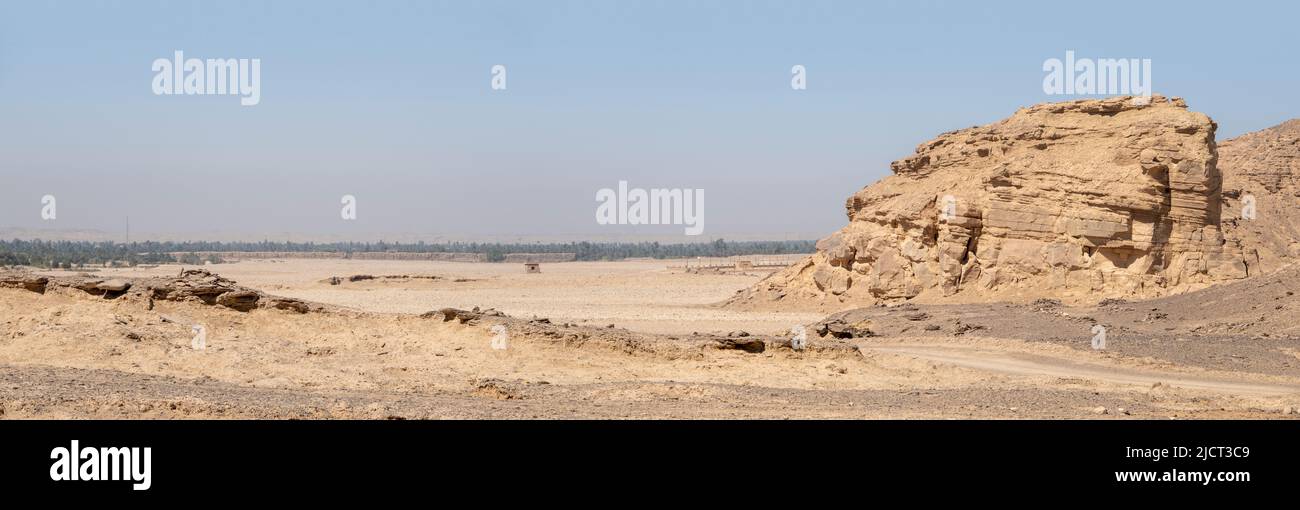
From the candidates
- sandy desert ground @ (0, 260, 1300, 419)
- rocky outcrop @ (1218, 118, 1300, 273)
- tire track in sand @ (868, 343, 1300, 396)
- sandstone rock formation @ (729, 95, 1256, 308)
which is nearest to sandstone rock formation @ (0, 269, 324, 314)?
sandy desert ground @ (0, 260, 1300, 419)

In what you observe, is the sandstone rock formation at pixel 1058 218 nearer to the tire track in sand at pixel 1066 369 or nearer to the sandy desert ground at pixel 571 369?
the sandy desert ground at pixel 571 369

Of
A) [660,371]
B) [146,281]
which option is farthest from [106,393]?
[660,371]

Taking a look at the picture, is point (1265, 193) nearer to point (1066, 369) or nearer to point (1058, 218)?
point (1058, 218)

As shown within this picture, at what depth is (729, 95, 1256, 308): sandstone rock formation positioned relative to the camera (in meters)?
29.6

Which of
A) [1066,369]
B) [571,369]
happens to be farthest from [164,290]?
[1066,369]

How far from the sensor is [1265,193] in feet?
141

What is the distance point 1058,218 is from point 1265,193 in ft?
59.0

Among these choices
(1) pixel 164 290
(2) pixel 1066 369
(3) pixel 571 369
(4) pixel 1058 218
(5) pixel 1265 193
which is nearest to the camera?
(3) pixel 571 369

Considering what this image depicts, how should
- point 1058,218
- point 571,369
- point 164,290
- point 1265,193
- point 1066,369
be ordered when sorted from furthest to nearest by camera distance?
1. point 1265,193
2. point 1058,218
3. point 1066,369
4. point 164,290
5. point 571,369

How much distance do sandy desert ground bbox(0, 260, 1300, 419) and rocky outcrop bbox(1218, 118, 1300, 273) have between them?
40.1 feet

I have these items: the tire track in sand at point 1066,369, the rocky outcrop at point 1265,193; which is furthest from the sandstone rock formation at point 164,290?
the rocky outcrop at point 1265,193

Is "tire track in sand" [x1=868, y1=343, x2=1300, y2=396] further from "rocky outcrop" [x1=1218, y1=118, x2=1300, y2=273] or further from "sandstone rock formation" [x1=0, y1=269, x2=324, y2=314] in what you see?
"rocky outcrop" [x1=1218, y1=118, x2=1300, y2=273]
